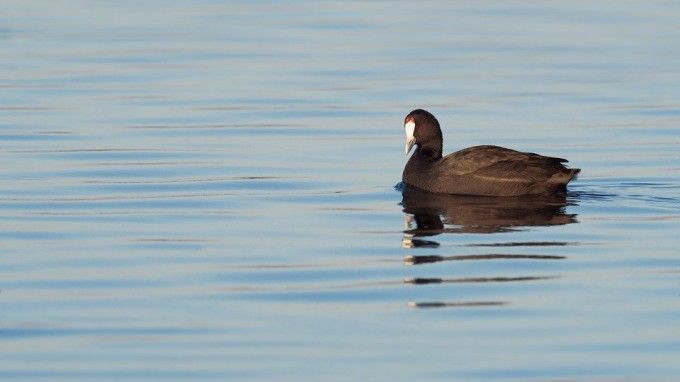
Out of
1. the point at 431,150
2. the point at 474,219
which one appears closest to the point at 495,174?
the point at 431,150

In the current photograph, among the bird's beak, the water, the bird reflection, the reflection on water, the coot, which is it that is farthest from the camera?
the bird's beak

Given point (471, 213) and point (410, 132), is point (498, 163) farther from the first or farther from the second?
point (410, 132)

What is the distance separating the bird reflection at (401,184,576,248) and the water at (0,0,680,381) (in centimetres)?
5

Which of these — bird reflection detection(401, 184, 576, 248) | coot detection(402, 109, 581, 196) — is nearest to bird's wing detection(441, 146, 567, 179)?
coot detection(402, 109, 581, 196)

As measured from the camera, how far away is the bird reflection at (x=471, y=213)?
13.0 meters

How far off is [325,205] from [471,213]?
1.17m

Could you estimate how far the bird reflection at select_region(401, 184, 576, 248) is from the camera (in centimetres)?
1300

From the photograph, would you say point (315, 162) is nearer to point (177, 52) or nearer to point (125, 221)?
point (125, 221)

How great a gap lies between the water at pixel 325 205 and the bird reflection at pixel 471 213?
0.18ft

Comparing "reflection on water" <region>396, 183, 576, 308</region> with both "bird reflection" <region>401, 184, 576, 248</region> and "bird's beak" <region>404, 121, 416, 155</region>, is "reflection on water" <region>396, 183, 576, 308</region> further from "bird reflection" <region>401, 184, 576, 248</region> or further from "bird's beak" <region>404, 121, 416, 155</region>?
"bird's beak" <region>404, 121, 416, 155</region>

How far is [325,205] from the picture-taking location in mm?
14055

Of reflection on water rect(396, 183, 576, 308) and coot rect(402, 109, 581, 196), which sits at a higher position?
coot rect(402, 109, 581, 196)

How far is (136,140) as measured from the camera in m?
17.5

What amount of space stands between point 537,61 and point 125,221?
11.1 m
